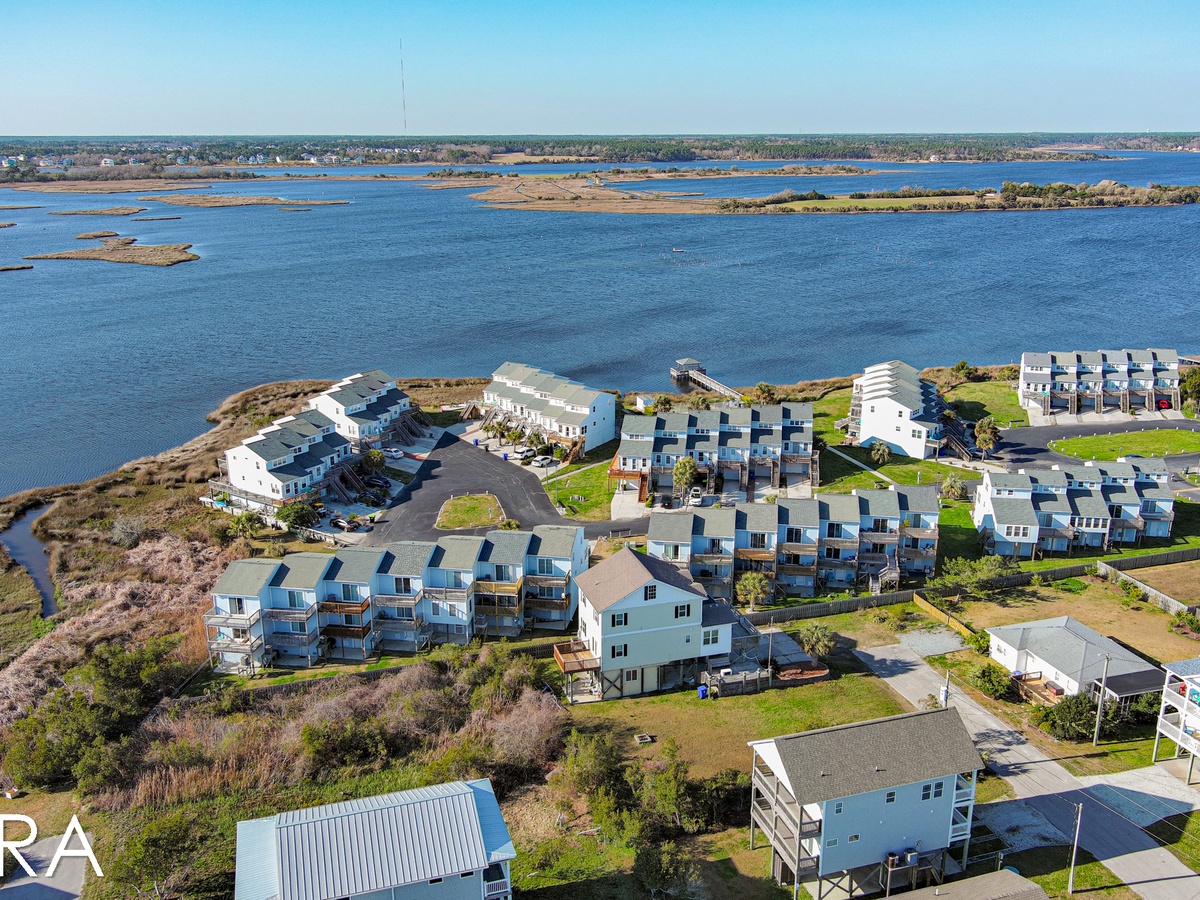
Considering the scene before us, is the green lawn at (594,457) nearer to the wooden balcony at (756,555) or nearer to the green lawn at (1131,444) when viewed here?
the wooden balcony at (756,555)

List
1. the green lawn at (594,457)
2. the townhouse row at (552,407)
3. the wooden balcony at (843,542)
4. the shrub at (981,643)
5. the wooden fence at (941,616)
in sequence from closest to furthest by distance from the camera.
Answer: the shrub at (981,643), the wooden fence at (941,616), the wooden balcony at (843,542), the green lawn at (594,457), the townhouse row at (552,407)

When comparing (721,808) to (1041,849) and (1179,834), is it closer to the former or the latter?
(1041,849)

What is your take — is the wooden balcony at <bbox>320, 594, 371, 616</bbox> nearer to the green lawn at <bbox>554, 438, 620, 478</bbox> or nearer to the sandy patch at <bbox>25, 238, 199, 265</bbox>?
the green lawn at <bbox>554, 438, 620, 478</bbox>

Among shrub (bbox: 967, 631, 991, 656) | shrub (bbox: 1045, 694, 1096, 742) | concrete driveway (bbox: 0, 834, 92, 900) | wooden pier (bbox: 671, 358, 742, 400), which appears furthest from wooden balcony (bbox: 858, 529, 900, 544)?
wooden pier (bbox: 671, 358, 742, 400)

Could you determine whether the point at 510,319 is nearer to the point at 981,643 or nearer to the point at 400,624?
the point at 400,624

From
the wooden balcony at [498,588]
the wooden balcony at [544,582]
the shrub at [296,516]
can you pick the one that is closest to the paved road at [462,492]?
the shrub at [296,516]

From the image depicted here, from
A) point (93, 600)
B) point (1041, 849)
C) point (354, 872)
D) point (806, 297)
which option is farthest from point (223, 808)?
point (806, 297)
